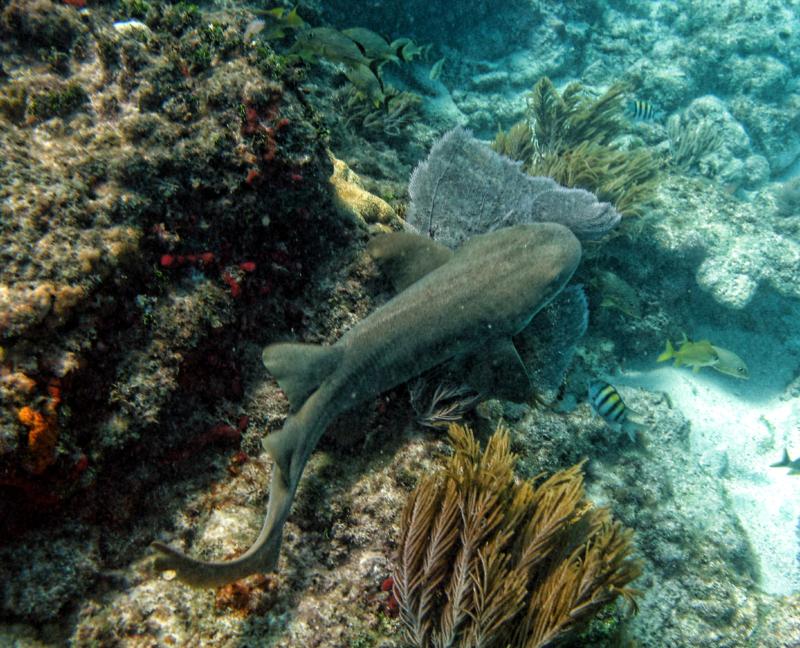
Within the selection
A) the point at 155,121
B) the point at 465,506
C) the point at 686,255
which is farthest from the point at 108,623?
the point at 686,255

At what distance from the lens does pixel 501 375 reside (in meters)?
4.26

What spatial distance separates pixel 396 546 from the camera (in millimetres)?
3596

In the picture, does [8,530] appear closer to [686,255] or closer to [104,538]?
[104,538]

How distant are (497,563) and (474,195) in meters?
4.17

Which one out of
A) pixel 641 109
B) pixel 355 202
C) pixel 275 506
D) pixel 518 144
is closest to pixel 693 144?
pixel 641 109

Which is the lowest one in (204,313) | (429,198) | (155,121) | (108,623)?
(108,623)

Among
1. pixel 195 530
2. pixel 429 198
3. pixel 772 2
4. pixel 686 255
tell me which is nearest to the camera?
pixel 195 530

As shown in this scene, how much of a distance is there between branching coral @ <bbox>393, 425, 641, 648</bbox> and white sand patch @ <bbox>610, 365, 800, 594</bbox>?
6468 mm

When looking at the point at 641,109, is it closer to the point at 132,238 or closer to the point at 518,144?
the point at 518,144

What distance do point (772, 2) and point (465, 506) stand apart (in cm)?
2175

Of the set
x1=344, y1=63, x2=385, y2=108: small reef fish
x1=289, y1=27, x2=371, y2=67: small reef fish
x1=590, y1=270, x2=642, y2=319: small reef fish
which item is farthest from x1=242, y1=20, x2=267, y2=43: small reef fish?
x1=590, y1=270, x2=642, y2=319: small reef fish

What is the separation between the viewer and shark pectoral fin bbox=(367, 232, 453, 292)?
14.6 feet

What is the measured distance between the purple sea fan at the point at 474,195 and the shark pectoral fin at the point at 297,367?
2.66 metres

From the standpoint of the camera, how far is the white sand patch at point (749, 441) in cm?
888
